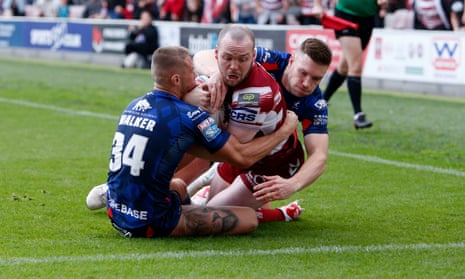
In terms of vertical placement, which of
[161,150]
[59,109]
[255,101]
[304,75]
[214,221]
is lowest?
[59,109]

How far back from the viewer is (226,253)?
584 cm

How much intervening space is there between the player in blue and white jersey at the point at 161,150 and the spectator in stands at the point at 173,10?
1928 centimetres

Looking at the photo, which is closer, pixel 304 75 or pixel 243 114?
pixel 243 114

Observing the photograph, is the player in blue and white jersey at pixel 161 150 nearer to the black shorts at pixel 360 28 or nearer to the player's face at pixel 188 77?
the player's face at pixel 188 77

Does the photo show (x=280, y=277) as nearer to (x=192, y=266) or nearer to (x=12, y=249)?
(x=192, y=266)

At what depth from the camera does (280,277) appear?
522 cm

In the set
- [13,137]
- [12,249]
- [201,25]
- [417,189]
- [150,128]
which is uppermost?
[150,128]

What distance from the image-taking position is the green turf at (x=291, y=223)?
546 cm

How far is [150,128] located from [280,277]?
53.4 inches

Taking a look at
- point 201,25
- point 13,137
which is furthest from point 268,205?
point 201,25

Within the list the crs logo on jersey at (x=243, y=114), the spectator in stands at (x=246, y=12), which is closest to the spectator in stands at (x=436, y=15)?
the spectator in stands at (x=246, y=12)

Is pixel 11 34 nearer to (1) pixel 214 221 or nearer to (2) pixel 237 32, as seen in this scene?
(1) pixel 214 221

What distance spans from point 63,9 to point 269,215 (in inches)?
1009

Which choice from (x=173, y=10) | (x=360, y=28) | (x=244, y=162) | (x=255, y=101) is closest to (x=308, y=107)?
(x=255, y=101)
